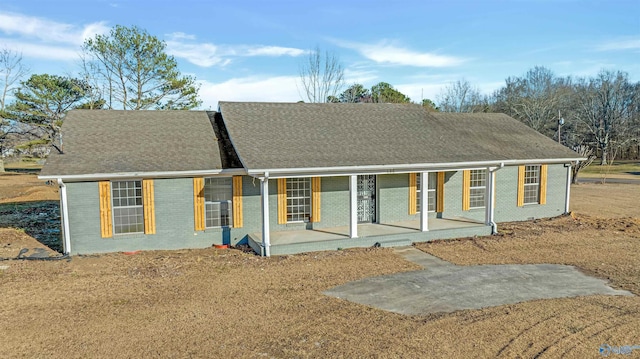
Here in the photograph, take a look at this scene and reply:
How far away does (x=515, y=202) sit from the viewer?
15.9 metres

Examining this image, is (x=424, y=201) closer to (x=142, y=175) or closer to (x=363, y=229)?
(x=363, y=229)

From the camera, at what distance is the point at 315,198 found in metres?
13.3

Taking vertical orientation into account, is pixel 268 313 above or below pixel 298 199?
below

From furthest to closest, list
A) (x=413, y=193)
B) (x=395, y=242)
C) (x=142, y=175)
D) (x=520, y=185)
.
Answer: (x=520, y=185) < (x=413, y=193) < (x=395, y=242) < (x=142, y=175)

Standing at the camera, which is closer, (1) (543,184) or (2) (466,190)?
(2) (466,190)

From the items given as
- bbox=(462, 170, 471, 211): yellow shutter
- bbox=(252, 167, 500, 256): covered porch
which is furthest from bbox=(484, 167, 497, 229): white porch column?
bbox=(462, 170, 471, 211): yellow shutter

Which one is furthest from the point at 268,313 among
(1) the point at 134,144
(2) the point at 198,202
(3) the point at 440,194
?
(3) the point at 440,194

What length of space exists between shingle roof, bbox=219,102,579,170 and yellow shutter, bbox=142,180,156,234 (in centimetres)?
285

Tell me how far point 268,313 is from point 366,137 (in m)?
8.42

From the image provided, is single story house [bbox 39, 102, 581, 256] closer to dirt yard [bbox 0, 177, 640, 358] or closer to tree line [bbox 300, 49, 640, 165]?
dirt yard [bbox 0, 177, 640, 358]

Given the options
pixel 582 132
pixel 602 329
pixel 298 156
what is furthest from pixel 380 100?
pixel 602 329

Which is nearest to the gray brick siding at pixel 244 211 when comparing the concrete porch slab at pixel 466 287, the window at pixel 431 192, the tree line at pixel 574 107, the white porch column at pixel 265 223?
the window at pixel 431 192

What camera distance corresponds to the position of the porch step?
1221 centimetres

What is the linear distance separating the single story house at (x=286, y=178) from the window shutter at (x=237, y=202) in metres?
0.03
